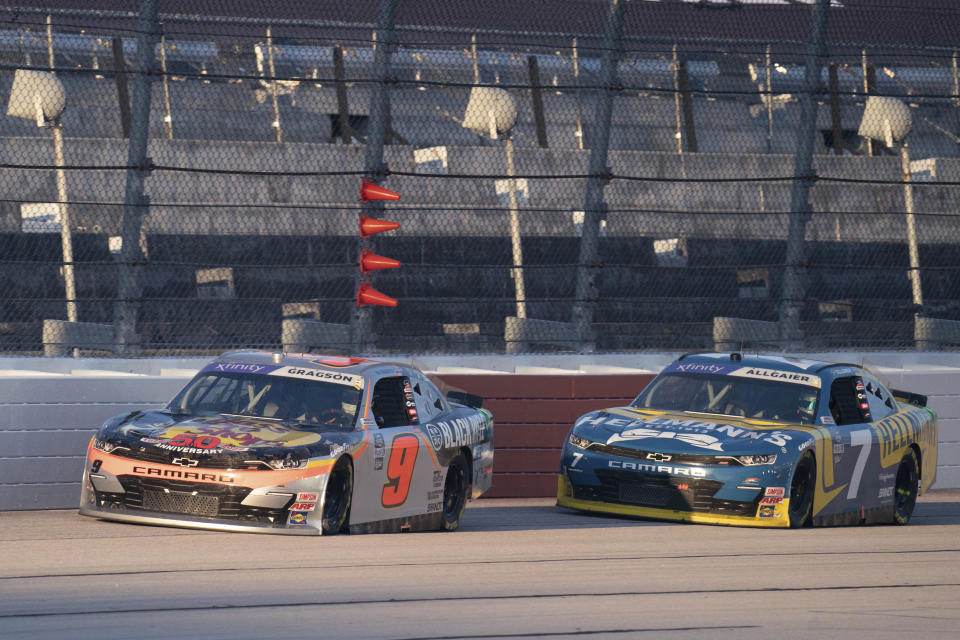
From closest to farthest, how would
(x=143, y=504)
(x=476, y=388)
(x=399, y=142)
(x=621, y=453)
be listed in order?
(x=143, y=504) < (x=621, y=453) < (x=476, y=388) < (x=399, y=142)

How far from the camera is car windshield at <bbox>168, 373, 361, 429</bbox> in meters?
10.0

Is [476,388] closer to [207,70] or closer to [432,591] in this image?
[207,70]

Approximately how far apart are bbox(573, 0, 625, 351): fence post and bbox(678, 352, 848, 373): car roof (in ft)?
3.11

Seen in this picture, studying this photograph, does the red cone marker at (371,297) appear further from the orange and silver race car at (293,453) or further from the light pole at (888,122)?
the light pole at (888,122)

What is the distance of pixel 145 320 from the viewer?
11.6 m

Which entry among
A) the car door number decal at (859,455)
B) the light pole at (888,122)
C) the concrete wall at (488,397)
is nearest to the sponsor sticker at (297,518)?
the concrete wall at (488,397)

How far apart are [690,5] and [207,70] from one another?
439 cm

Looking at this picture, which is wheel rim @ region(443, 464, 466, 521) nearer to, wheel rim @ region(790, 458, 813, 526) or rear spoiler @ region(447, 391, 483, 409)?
rear spoiler @ region(447, 391, 483, 409)

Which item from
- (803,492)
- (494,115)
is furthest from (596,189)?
(803,492)

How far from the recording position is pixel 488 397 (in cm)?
1319

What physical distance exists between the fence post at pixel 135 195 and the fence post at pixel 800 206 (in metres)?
5.82

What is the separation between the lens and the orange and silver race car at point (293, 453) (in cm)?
900

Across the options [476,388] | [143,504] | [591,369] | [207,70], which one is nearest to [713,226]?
[591,369]

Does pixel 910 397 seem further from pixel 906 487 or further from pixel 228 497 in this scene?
pixel 228 497
